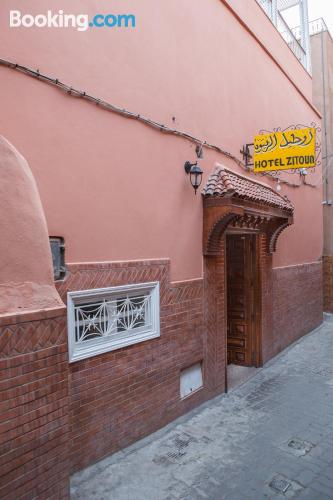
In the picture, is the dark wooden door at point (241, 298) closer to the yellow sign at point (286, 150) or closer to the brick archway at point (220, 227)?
the brick archway at point (220, 227)

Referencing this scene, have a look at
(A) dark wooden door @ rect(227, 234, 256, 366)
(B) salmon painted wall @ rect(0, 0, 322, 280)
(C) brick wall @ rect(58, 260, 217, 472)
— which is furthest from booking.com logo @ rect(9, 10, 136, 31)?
(A) dark wooden door @ rect(227, 234, 256, 366)

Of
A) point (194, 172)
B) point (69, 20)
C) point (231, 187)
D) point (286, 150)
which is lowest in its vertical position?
point (231, 187)

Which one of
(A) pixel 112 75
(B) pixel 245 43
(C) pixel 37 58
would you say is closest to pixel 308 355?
(B) pixel 245 43

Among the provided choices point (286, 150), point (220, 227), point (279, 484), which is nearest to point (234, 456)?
point (279, 484)

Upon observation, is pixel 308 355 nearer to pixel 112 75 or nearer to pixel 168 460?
pixel 168 460

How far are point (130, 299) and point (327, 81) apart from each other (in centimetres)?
1299

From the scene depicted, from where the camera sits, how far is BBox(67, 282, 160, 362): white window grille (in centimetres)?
399

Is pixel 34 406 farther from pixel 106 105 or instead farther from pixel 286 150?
pixel 286 150

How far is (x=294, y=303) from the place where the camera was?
32.5 ft

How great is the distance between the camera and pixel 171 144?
5.29 metres

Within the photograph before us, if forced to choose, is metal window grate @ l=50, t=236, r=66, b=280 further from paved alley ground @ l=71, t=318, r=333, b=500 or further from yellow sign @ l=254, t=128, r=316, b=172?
yellow sign @ l=254, t=128, r=316, b=172

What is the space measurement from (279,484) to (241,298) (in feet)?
14.6

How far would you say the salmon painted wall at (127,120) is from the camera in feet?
11.8

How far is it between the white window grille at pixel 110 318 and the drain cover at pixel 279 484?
205cm
